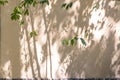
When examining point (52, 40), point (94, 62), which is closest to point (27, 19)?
point (52, 40)

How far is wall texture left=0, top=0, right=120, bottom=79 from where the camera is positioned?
20.4ft

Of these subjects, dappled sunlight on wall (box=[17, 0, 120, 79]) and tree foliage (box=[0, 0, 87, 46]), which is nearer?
tree foliage (box=[0, 0, 87, 46])

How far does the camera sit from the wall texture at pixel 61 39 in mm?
6203

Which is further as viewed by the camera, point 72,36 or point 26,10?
point 72,36

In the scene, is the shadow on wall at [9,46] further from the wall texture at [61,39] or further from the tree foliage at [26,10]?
the tree foliage at [26,10]

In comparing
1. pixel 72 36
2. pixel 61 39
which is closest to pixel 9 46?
pixel 61 39

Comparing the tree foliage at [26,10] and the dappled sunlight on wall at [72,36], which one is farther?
the dappled sunlight on wall at [72,36]

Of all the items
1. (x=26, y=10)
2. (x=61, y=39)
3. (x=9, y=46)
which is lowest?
(x=9, y=46)

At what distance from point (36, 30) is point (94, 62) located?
4.27 ft

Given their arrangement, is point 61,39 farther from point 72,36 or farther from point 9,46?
point 9,46

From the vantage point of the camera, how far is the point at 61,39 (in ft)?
20.5

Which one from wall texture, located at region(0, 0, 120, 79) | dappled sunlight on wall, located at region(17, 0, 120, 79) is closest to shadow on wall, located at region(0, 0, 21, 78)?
wall texture, located at region(0, 0, 120, 79)

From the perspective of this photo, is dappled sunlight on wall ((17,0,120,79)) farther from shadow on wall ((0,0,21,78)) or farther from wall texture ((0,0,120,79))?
shadow on wall ((0,0,21,78))

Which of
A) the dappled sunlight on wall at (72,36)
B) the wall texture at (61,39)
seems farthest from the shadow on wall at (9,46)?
the dappled sunlight on wall at (72,36)
